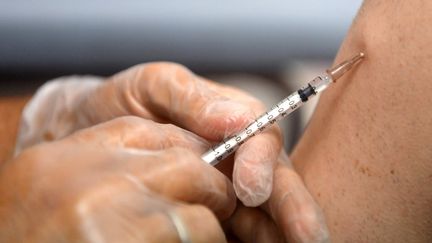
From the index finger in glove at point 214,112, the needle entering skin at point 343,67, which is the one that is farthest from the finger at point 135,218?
the needle entering skin at point 343,67

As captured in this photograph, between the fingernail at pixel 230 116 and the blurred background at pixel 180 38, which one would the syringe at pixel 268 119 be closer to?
the fingernail at pixel 230 116

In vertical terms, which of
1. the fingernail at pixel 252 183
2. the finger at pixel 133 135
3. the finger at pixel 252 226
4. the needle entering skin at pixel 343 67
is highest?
the finger at pixel 133 135

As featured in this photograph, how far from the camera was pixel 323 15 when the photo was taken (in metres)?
2.44

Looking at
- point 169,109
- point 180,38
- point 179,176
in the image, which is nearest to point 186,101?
point 169,109

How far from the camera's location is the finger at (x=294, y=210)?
0.75 m

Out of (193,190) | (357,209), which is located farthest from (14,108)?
(357,209)

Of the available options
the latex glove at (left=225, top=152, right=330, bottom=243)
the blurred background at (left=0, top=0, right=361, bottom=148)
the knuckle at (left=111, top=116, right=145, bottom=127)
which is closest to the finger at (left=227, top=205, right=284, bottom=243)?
the latex glove at (left=225, top=152, right=330, bottom=243)

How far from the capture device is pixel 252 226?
89 centimetres

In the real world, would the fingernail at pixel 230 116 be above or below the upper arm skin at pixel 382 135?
above

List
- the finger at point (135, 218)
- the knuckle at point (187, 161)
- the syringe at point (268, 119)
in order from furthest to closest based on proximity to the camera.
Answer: the syringe at point (268, 119)
the knuckle at point (187, 161)
the finger at point (135, 218)

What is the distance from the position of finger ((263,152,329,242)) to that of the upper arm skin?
0.06 metres

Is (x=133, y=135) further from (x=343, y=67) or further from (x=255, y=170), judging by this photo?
(x=343, y=67)

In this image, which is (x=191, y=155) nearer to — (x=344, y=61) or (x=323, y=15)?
(x=344, y=61)

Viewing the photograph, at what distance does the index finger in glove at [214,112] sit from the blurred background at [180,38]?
1196 millimetres
